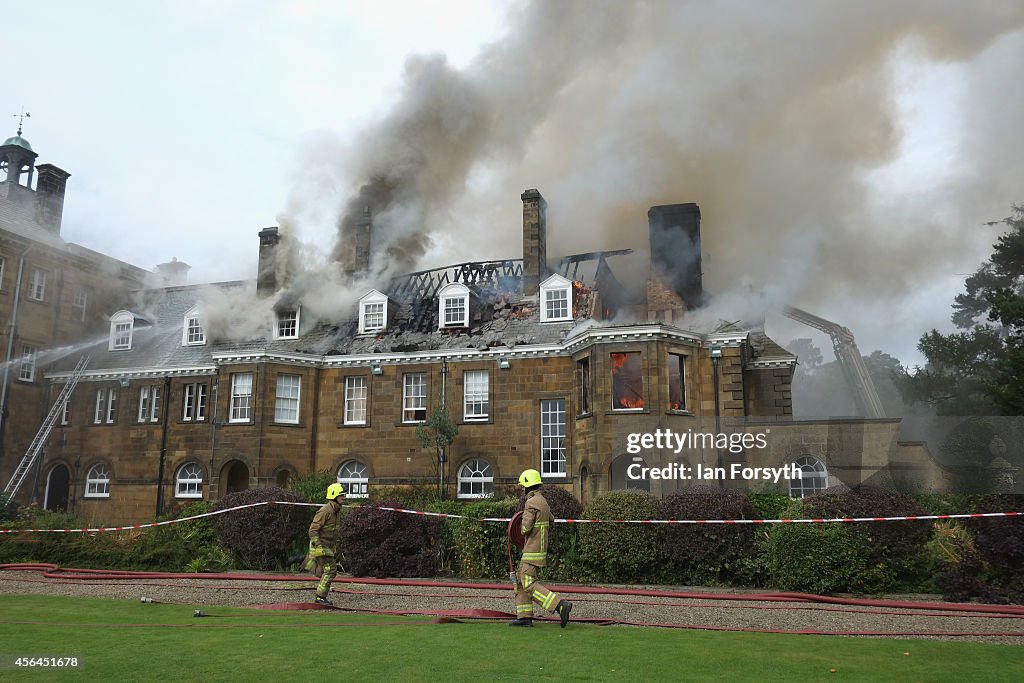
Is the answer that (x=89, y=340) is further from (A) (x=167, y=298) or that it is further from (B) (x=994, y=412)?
(B) (x=994, y=412)

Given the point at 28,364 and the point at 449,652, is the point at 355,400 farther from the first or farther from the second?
the point at 449,652

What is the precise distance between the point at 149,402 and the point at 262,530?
53.1 feet

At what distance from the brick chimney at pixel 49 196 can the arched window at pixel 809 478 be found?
35238 mm

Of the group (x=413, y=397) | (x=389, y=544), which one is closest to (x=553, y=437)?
(x=413, y=397)

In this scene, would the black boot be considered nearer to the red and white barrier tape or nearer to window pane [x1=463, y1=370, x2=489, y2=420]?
the red and white barrier tape

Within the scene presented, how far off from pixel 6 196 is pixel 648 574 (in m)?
35.4

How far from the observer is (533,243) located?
2931 centimetres

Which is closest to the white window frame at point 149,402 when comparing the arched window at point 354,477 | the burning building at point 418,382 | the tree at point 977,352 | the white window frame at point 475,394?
the burning building at point 418,382

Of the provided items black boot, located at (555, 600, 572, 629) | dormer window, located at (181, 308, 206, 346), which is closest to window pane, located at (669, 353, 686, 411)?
black boot, located at (555, 600, 572, 629)

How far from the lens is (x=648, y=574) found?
15.8 metres

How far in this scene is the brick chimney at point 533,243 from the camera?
29.2 meters

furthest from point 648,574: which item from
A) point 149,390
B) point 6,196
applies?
point 6,196

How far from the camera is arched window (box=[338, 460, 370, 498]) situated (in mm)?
28609

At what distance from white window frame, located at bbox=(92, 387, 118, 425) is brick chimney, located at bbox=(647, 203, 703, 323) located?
21.9 metres
